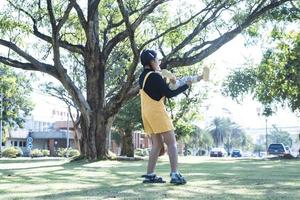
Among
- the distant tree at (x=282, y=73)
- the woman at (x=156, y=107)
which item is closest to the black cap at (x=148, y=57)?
the woman at (x=156, y=107)

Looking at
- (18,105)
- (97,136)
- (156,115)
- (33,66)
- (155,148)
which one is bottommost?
(155,148)

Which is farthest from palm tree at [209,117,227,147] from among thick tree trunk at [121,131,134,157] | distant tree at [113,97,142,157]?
distant tree at [113,97,142,157]

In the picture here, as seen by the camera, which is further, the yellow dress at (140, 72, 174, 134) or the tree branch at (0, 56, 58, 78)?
the tree branch at (0, 56, 58, 78)

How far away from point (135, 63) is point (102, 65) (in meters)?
1.72

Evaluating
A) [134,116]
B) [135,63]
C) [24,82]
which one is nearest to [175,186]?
[135,63]

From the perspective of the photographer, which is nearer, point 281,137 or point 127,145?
point 127,145

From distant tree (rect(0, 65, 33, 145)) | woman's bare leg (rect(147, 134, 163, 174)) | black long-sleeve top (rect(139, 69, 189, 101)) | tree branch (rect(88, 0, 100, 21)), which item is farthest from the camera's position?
distant tree (rect(0, 65, 33, 145))

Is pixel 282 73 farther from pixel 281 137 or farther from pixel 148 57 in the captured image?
pixel 281 137

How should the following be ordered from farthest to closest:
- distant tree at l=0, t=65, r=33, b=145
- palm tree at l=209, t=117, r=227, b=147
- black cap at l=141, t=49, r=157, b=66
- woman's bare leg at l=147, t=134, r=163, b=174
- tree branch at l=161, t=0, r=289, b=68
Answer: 1. palm tree at l=209, t=117, r=227, b=147
2. distant tree at l=0, t=65, r=33, b=145
3. tree branch at l=161, t=0, r=289, b=68
4. woman's bare leg at l=147, t=134, r=163, b=174
5. black cap at l=141, t=49, r=157, b=66

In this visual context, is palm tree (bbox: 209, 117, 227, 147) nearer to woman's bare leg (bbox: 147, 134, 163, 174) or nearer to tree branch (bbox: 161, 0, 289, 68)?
tree branch (bbox: 161, 0, 289, 68)

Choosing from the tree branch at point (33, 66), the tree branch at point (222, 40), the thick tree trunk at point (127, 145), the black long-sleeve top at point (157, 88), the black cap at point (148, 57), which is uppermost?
the tree branch at point (222, 40)

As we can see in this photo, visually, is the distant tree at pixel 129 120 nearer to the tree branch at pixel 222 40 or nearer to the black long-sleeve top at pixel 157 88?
the tree branch at pixel 222 40

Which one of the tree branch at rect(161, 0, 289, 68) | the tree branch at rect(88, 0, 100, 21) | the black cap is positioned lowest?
the black cap

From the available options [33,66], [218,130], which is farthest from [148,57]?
[218,130]
